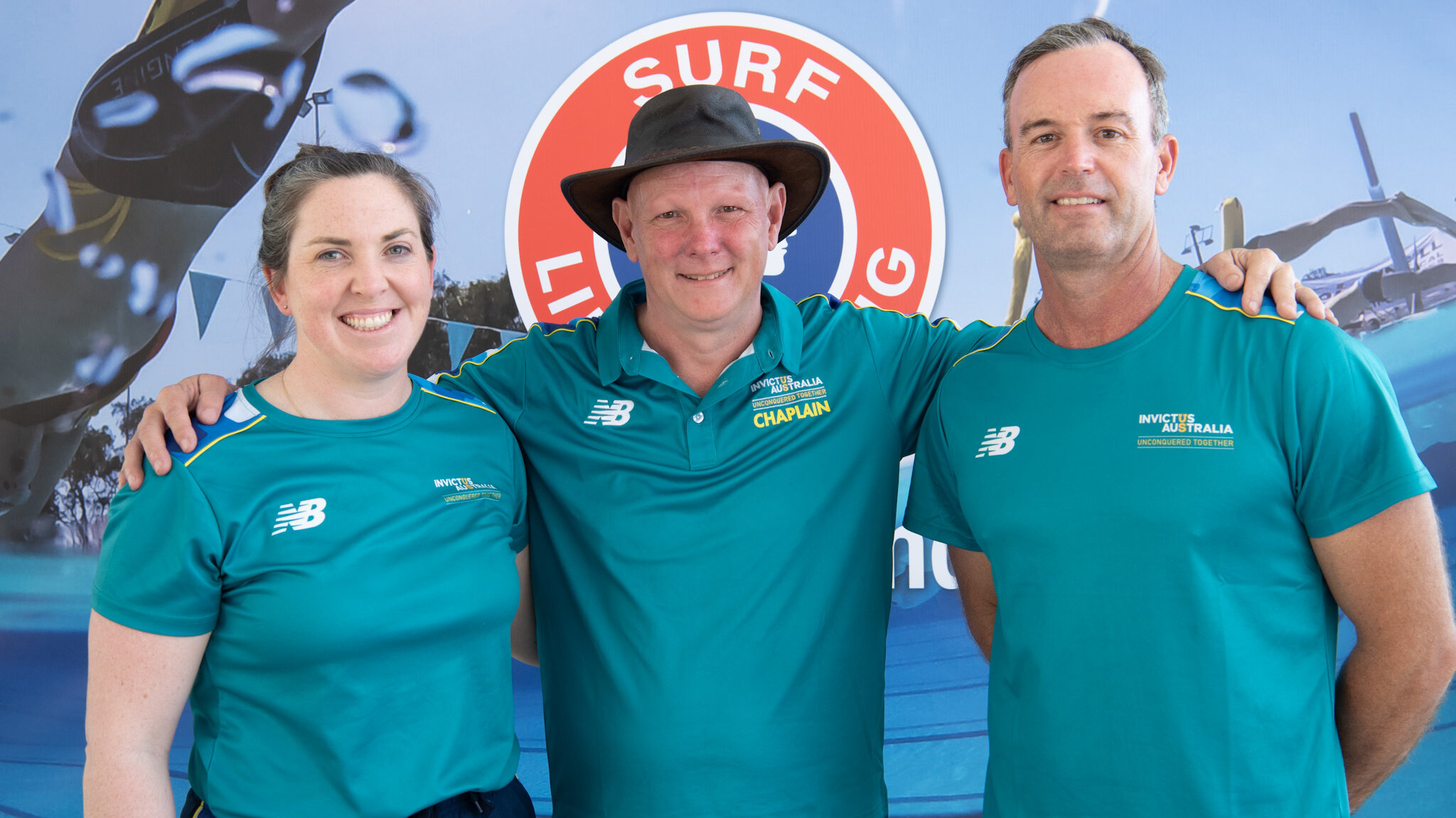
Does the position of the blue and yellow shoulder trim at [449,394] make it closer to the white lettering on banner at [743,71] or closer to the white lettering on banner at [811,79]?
the white lettering on banner at [743,71]

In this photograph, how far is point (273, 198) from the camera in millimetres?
1493

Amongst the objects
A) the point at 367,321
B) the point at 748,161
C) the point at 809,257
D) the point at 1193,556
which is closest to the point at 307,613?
the point at 367,321

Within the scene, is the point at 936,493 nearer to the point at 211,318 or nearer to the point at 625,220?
the point at 625,220

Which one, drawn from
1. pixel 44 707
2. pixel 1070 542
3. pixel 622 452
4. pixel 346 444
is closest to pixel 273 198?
pixel 346 444

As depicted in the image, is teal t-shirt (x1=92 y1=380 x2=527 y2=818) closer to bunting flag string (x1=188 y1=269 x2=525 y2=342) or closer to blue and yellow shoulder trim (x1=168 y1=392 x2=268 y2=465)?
blue and yellow shoulder trim (x1=168 y1=392 x2=268 y2=465)

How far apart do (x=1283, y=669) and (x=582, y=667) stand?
120cm

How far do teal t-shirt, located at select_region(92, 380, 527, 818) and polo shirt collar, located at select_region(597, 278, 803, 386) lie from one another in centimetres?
51

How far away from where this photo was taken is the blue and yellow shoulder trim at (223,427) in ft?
4.53

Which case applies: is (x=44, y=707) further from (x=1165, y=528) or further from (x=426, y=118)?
(x=1165, y=528)

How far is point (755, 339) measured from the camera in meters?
1.86

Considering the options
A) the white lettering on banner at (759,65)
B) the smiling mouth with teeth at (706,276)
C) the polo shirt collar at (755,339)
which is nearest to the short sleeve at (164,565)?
the polo shirt collar at (755,339)

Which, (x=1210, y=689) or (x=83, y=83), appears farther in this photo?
(x=83, y=83)

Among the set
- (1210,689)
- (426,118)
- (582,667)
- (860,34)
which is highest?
(860,34)

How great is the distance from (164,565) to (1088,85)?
1592 millimetres
